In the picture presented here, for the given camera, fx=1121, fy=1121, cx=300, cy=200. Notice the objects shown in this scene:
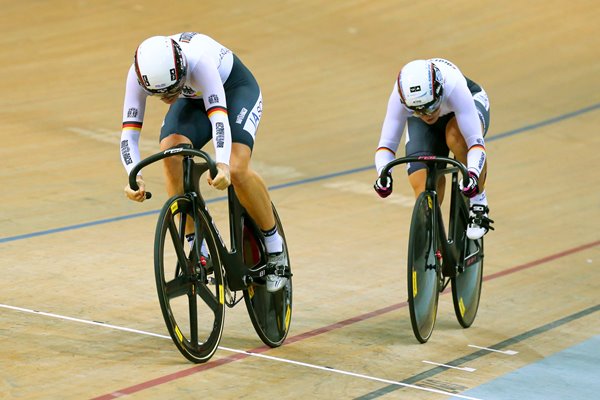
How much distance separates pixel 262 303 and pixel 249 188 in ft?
1.61

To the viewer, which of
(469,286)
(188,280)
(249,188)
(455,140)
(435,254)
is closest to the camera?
(188,280)

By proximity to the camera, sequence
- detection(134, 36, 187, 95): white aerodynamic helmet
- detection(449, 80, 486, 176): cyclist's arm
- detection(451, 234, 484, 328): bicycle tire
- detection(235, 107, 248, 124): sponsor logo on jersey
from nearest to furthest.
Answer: detection(134, 36, 187, 95): white aerodynamic helmet, detection(235, 107, 248, 124): sponsor logo on jersey, detection(449, 80, 486, 176): cyclist's arm, detection(451, 234, 484, 328): bicycle tire

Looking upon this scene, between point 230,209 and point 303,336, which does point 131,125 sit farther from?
point 303,336

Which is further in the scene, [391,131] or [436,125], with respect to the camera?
A: [436,125]

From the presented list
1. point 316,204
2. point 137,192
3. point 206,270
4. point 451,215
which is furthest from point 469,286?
point 316,204

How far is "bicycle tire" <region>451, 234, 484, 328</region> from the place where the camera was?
473cm

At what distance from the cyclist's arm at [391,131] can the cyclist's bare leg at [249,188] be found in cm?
54

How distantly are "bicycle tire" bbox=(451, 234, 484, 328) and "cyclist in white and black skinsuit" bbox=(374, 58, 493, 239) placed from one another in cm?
11

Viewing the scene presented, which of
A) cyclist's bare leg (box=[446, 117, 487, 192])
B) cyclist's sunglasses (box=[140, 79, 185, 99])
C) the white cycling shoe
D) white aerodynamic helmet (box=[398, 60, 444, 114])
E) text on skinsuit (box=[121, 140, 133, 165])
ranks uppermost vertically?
white aerodynamic helmet (box=[398, 60, 444, 114])

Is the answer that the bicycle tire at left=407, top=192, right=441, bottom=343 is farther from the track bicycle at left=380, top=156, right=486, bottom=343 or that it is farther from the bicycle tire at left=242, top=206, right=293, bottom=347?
the bicycle tire at left=242, top=206, right=293, bottom=347

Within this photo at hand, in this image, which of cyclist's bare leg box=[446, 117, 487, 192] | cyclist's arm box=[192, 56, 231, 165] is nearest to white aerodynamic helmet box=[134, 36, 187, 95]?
cyclist's arm box=[192, 56, 231, 165]

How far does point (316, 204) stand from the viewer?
698cm

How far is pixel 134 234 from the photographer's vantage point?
Answer: 20.1 feet

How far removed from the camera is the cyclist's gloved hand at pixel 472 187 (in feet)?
14.5
